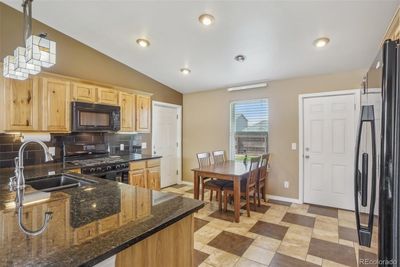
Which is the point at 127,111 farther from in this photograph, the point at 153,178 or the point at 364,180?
the point at 364,180

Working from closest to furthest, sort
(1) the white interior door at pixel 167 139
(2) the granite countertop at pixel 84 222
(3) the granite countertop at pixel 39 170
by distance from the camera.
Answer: (2) the granite countertop at pixel 84 222, (3) the granite countertop at pixel 39 170, (1) the white interior door at pixel 167 139

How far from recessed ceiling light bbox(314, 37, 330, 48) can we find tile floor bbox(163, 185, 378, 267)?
2.49 m

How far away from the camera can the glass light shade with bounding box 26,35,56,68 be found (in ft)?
4.81

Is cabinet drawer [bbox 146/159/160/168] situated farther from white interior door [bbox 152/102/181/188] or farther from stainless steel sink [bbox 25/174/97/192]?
stainless steel sink [bbox 25/174/97/192]

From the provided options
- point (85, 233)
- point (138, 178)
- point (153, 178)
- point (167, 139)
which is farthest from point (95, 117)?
point (85, 233)

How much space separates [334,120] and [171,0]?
321cm

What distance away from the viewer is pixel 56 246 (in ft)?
2.55

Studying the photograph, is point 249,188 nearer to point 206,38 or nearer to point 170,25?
point 206,38

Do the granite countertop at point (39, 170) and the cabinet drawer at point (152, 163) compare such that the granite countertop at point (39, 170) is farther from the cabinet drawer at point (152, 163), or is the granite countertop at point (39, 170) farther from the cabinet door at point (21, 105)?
the cabinet door at point (21, 105)

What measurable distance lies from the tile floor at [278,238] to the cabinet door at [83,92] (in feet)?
8.15

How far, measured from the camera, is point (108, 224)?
3.18 ft

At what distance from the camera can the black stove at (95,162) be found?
2896 mm

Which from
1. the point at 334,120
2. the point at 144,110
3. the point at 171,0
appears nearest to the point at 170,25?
the point at 171,0

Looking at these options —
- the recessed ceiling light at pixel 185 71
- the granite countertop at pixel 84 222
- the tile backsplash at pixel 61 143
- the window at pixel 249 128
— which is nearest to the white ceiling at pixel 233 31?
the recessed ceiling light at pixel 185 71
